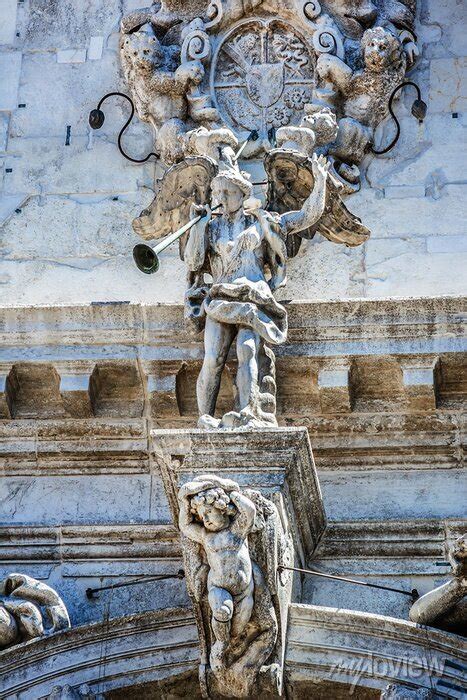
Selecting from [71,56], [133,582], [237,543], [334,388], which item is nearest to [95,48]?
[71,56]

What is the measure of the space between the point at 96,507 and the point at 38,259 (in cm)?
193

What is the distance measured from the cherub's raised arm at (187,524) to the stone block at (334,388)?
5.51ft

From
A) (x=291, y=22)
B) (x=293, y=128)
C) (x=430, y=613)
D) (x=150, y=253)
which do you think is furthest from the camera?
(x=291, y=22)

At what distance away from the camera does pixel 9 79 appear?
565 inches

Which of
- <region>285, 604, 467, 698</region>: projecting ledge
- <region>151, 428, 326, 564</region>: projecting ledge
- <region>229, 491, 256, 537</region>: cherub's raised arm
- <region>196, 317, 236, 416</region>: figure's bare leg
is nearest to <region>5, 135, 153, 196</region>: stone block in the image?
<region>196, 317, 236, 416</region>: figure's bare leg

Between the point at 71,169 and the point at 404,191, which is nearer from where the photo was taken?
the point at 404,191

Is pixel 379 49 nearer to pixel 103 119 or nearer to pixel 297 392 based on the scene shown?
pixel 103 119

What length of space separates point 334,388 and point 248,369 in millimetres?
631

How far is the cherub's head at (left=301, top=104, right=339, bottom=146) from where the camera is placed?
43.8 ft

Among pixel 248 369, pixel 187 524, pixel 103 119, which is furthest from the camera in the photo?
pixel 103 119

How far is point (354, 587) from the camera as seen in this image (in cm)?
1187

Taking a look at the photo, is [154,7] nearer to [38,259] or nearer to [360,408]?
[38,259]

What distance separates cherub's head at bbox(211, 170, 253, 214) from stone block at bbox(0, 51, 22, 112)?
2.23 meters

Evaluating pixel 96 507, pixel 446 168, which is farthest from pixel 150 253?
pixel 446 168
